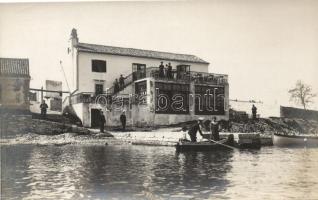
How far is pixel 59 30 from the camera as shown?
584cm

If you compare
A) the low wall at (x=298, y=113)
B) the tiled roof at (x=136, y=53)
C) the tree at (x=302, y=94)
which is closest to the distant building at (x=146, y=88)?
the tiled roof at (x=136, y=53)

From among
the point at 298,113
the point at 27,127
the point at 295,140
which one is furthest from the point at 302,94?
the point at 27,127

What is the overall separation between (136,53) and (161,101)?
71 cm

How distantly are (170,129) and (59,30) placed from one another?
1.90 metres

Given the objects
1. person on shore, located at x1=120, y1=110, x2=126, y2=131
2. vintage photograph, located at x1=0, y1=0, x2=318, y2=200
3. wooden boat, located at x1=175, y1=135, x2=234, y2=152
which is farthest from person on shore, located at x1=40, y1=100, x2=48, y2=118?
wooden boat, located at x1=175, y1=135, x2=234, y2=152

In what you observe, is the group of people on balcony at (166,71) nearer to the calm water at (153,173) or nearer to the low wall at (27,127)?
the calm water at (153,173)

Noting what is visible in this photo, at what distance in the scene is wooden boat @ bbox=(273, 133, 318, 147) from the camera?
5.61 m

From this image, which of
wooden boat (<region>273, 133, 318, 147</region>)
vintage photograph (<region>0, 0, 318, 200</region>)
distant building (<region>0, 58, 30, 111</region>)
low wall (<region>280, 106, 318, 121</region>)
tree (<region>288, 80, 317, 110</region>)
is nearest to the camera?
vintage photograph (<region>0, 0, 318, 200</region>)

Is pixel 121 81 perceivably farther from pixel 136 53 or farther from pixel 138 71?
pixel 136 53

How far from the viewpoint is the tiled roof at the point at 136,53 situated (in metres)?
6.09

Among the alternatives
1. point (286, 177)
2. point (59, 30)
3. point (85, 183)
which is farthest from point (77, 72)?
point (286, 177)

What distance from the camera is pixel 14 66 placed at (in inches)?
224

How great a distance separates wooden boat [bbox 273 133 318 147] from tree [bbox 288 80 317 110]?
0.39 meters

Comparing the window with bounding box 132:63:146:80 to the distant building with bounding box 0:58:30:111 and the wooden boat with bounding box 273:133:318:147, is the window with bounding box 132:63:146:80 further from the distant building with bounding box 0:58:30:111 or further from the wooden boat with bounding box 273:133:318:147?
the wooden boat with bounding box 273:133:318:147
